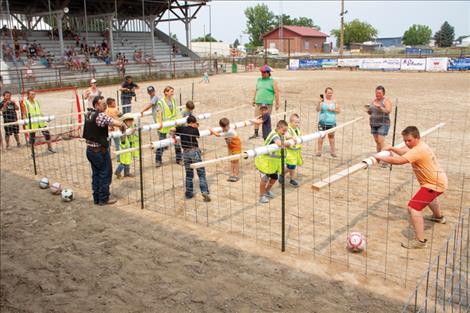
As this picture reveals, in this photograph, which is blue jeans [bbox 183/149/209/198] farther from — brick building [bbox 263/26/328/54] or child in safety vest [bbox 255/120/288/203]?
brick building [bbox 263/26/328/54]

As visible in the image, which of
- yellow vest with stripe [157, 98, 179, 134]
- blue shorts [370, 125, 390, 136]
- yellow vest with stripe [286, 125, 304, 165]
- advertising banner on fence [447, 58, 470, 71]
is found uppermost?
advertising banner on fence [447, 58, 470, 71]

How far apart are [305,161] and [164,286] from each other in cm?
585

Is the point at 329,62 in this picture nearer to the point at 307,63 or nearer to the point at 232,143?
the point at 307,63

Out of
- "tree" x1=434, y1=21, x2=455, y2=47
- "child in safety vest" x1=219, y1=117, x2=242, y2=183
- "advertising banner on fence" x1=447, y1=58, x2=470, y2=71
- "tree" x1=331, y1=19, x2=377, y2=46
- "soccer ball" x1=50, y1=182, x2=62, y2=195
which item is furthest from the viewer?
"tree" x1=331, y1=19, x2=377, y2=46

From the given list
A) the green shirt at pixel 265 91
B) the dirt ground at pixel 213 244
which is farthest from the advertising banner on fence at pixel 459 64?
the green shirt at pixel 265 91

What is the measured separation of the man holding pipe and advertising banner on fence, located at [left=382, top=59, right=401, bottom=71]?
34.2 metres

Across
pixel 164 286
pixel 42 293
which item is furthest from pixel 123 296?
pixel 42 293

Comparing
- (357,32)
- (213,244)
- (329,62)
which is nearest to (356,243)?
(213,244)

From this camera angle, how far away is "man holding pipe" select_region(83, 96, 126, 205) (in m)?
7.38

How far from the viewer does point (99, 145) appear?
24.7ft

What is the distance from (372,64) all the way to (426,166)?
3557 centimetres

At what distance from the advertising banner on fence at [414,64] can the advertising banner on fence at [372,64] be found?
2.17 meters

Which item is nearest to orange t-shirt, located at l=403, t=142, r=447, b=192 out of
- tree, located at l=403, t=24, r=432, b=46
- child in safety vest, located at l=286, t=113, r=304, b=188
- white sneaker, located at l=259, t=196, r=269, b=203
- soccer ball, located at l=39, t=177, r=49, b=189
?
child in safety vest, located at l=286, t=113, r=304, b=188

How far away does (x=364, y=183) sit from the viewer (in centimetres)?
843
